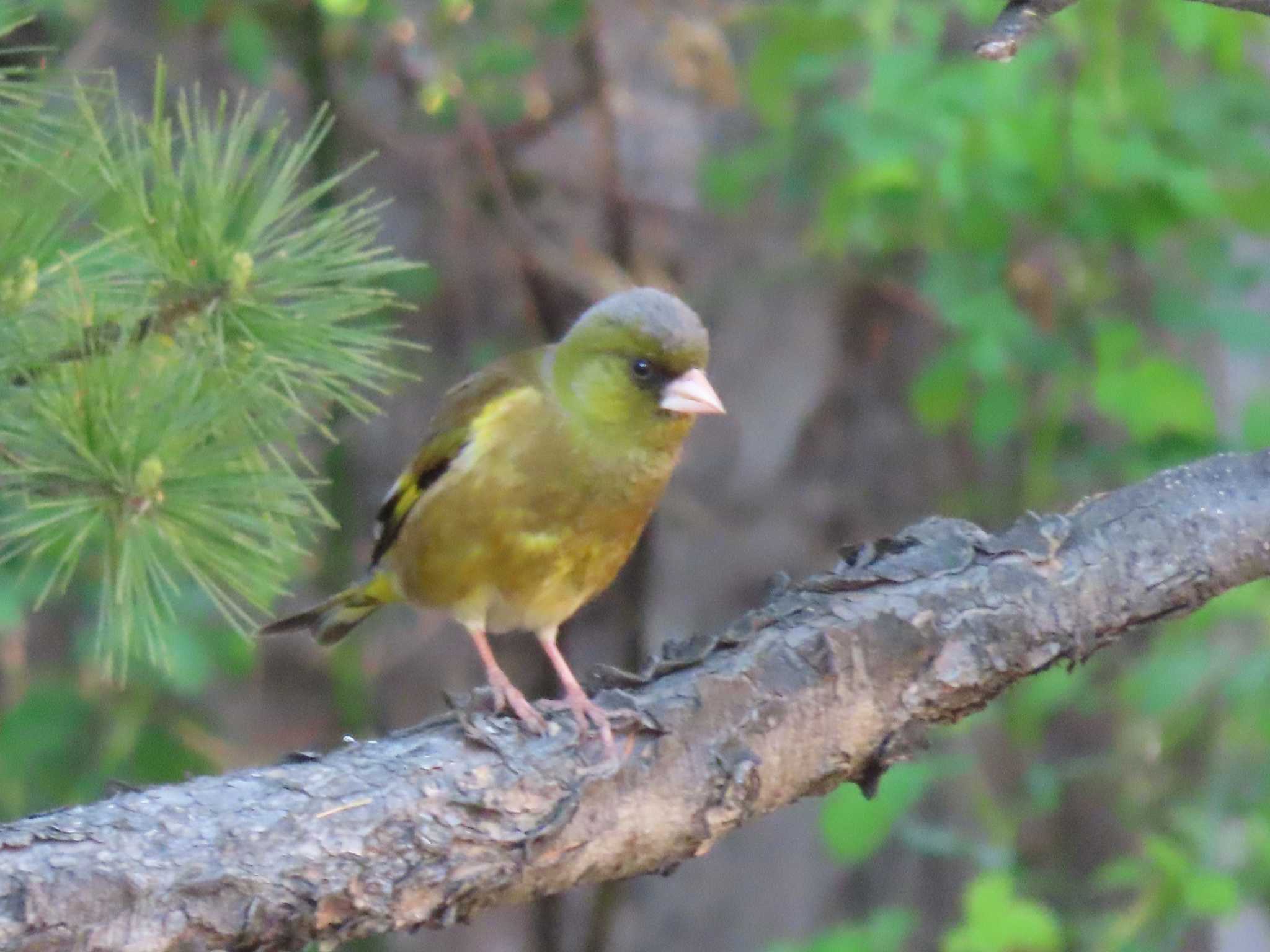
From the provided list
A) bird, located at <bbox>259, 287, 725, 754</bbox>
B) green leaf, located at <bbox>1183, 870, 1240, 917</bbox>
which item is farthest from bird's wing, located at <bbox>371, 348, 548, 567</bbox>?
green leaf, located at <bbox>1183, 870, 1240, 917</bbox>

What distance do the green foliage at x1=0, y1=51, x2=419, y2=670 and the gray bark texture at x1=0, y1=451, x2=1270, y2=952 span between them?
288 millimetres

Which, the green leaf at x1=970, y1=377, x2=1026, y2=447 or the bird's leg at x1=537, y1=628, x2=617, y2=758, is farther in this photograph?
the green leaf at x1=970, y1=377, x2=1026, y2=447

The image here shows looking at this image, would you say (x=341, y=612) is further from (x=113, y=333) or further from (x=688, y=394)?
(x=113, y=333)

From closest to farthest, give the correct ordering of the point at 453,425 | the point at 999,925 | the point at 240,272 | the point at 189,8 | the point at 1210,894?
the point at 240,272, the point at 453,425, the point at 999,925, the point at 1210,894, the point at 189,8

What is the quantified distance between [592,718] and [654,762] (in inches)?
3.4

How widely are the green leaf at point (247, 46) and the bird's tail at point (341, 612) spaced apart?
142 cm

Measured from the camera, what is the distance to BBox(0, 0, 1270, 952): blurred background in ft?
10.8

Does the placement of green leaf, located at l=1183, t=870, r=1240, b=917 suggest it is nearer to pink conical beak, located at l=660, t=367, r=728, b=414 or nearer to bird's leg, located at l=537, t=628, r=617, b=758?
pink conical beak, located at l=660, t=367, r=728, b=414

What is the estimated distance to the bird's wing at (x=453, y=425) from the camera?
8.35 feet

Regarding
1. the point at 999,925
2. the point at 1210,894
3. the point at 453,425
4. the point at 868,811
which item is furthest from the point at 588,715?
the point at 1210,894

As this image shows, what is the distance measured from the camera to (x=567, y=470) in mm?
2377

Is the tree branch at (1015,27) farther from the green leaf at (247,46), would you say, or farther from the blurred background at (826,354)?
the green leaf at (247,46)

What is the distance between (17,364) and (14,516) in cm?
17

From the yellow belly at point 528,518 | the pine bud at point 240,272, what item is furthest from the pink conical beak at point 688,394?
the pine bud at point 240,272
